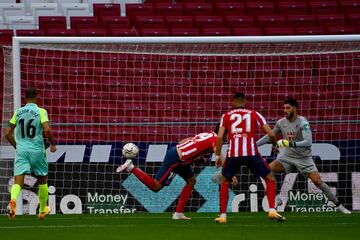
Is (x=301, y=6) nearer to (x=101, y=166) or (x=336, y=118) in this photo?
(x=336, y=118)

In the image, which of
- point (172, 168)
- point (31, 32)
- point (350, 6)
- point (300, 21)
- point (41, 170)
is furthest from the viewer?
point (350, 6)

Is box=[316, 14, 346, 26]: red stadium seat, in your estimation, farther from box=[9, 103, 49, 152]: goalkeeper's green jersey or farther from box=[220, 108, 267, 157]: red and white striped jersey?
box=[9, 103, 49, 152]: goalkeeper's green jersey

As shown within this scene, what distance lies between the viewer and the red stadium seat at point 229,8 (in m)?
22.9

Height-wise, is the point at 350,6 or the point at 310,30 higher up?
the point at 350,6

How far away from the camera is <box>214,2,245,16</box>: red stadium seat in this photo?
2287 centimetres

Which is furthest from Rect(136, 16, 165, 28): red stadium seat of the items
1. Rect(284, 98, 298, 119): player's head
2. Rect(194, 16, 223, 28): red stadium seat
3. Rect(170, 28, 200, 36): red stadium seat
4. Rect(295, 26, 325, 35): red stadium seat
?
Rect(284, 98, 298, 119): player's head

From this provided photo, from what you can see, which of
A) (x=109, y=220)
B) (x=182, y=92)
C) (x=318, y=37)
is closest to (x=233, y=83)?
(x=182, y=92)

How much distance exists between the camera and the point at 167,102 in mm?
17375

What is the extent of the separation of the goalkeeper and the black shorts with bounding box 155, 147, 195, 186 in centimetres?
133

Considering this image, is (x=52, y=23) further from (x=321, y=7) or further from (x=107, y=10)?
(x=321, y=7)

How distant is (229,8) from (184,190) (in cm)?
1010

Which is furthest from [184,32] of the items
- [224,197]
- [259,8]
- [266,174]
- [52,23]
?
[224,197]

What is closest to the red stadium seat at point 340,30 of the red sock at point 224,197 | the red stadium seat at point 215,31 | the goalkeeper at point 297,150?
the red stadium seat at point 215,31

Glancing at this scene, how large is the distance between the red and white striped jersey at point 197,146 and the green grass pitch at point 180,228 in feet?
3.03
